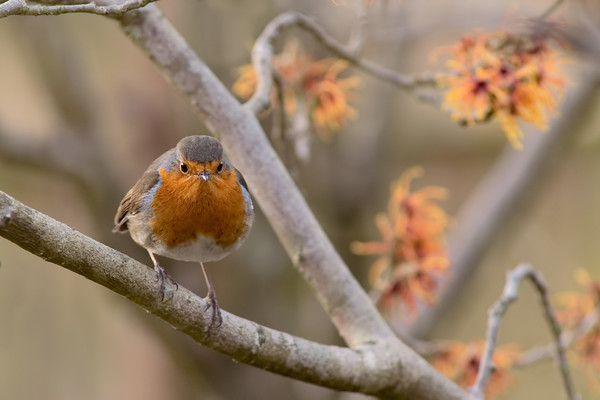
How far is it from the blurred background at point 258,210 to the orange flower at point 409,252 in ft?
1.54

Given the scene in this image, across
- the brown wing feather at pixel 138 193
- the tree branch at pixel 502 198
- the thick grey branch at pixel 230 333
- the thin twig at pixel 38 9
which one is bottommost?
the thick grey branch at pixel 230 333

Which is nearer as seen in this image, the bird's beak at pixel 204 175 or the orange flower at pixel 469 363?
the bird's beak at pixel 204 175

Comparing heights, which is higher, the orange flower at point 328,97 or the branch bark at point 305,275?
the orange flower at point 328,97

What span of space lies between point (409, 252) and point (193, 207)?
1.22 m

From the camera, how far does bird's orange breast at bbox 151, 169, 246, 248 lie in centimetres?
269

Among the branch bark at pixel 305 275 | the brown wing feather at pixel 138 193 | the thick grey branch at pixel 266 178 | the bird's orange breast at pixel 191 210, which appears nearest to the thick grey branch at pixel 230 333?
the branch bark at pixel 305 275

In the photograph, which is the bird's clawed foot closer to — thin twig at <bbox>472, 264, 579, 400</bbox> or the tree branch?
thin twig at <bbox>472, 264, 579, 400</bbox>

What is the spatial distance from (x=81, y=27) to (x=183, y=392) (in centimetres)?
363

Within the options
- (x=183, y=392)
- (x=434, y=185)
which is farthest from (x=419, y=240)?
(x=434, y=185)

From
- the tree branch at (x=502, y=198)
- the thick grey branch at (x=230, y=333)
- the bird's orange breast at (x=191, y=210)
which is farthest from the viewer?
the tree branch at (x=502, y=198)

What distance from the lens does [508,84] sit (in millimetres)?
2895

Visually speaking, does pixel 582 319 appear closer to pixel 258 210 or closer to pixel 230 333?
pixel 230 333

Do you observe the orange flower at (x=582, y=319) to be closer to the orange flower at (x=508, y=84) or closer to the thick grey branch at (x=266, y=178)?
the orange flower at (x=508, y=84)

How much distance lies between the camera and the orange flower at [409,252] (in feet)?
11.5
